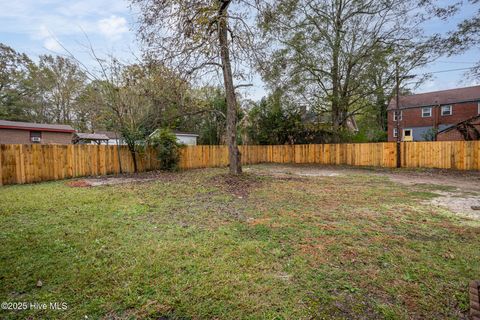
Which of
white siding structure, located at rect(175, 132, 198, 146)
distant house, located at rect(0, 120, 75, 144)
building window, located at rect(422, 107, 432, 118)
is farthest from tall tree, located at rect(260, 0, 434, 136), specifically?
distant house, located at rect(0, 120, 75, 144)

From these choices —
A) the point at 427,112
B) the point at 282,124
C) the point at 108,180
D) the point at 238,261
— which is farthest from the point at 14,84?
the point at 427,112

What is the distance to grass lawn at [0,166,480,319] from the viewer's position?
184 cm

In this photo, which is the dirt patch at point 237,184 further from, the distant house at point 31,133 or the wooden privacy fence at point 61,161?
the distant house at point 31,133

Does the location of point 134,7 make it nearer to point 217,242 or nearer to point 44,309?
point 217,242

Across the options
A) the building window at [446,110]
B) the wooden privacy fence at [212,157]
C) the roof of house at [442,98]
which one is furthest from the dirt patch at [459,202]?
the building window at [446,110]

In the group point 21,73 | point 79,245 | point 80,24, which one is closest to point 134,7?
point 80,24

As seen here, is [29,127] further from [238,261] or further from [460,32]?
[460,32]

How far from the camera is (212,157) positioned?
14.7 m

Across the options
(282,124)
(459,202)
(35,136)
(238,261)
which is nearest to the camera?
(238,261)

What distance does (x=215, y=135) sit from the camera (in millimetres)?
19438

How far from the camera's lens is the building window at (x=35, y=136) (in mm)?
16984

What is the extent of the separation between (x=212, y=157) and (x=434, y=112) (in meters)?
21.9

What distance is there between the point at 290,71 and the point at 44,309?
14773 millimetres

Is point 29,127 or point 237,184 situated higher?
point 29,127
